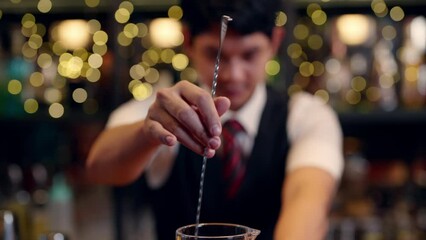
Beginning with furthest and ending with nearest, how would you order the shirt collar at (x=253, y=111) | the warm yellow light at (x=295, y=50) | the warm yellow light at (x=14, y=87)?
1. the warm yellow light at (x=14, y=87)
2. the warm yellow light at (x=295, y=50)
3. the shirt collar at (x=253, y=111)

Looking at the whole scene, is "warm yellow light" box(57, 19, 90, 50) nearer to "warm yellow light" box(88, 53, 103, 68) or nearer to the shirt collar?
"warm yellow light" box(88, 53, 103, 68)

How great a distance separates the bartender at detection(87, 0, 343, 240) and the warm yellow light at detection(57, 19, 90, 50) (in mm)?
1266

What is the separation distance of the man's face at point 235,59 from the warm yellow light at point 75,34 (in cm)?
133

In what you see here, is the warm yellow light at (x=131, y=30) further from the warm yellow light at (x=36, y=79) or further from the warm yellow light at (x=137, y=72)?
the warm yellow light at (x=36, y=79)

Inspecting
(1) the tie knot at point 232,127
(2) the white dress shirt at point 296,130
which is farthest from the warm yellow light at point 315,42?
(1) the tie knot at point 232,127

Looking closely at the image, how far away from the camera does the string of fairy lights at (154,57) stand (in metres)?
3.09

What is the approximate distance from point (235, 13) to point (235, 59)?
12 cm

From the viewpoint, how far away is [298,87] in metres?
3.07

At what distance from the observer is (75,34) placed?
10.8ft

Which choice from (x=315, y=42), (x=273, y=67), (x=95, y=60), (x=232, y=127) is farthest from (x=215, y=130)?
(x=95, y=60)

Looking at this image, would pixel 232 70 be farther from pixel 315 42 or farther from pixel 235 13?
pixel 315 42

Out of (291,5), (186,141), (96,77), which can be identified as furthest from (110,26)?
(186,141)

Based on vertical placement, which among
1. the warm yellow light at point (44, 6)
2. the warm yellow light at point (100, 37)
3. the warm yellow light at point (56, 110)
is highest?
the warm yellow light at point (44, 6)

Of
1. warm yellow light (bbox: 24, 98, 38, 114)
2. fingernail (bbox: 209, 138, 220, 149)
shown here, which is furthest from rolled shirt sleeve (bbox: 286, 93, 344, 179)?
warm yellow light (bbox: 24, 98, 38, 114)
